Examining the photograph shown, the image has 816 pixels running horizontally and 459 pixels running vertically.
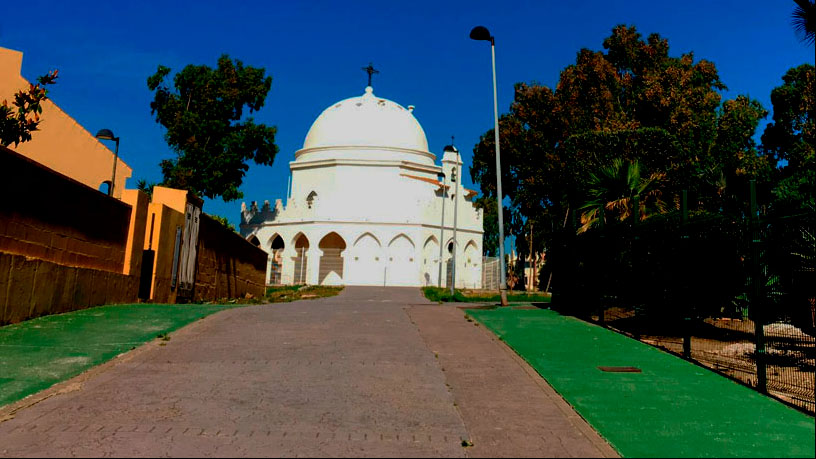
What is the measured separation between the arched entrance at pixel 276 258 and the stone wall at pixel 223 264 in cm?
1972

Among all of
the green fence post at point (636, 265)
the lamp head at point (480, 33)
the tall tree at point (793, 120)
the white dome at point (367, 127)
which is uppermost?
the white dome at point (367, 127)

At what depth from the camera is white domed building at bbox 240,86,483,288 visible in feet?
159

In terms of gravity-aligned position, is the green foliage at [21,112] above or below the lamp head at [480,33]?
below

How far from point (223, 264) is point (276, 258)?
Result: 28.8 m

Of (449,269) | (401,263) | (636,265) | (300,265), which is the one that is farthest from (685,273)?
(300,265)

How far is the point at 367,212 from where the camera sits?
161 feet

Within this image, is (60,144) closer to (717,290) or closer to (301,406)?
(301,406)

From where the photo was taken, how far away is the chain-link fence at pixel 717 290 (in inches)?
293

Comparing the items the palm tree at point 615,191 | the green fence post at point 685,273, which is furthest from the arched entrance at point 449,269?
the green fence post at point 685,273

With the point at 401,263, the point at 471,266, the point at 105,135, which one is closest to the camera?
the point at 105,135

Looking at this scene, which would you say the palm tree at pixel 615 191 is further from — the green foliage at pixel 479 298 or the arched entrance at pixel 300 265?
the arched entrance at pixel 300 265

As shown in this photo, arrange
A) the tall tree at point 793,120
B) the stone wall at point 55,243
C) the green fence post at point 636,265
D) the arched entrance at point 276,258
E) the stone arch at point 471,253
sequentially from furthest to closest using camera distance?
the stone arch at point 471,253, the arched entrance at point 276,258, the tall tree at point 793,120, the green fence post at point 636,265, the stone wall at point 55,243

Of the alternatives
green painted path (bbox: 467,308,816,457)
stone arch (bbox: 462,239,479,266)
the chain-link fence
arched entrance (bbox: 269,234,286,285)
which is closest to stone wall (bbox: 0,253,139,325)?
green painted path (bbox: 467,308,816,457)

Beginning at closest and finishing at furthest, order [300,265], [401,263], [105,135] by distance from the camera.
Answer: [105,135]
[401,263]
[300,265]
